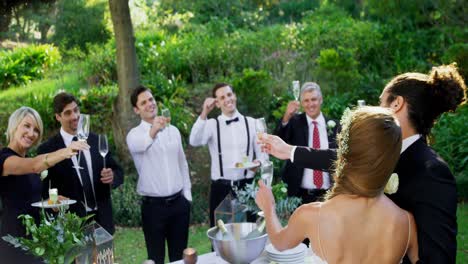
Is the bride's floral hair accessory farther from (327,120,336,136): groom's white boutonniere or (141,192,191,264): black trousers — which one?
(327,120,336,136): groom's white boutonniere

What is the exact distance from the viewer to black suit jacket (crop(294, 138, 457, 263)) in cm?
272

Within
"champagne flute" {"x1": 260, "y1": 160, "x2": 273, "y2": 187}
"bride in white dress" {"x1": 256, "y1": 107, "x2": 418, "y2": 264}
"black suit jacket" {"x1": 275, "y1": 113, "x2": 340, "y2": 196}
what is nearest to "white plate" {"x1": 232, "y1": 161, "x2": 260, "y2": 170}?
"black suit jacket" {"x1": 275, "y1": 113, "x2": 340, "y2": 196}

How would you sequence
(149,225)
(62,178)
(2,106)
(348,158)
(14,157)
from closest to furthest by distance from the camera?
(348,158) < (14,157) < (62,178) < (149,225) < (2,106)

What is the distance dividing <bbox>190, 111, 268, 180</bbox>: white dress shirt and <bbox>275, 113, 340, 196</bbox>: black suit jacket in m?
0.29

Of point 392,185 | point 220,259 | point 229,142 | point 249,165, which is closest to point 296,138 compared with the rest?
point 229,142

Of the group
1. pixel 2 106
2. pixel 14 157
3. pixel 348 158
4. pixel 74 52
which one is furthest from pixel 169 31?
pixel 348 158

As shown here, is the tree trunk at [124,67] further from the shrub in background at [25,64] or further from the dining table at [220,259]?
the dining table at [220,259]

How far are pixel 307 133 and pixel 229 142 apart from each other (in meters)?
0.72

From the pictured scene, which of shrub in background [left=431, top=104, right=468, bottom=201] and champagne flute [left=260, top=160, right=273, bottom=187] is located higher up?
champagne flute [left=260, top=160, right=273, bottom=187]

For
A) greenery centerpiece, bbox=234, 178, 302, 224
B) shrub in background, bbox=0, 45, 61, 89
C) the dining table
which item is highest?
shrub in background, bbox=0, 45, 61, 89

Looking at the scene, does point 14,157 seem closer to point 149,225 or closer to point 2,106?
point 149,225

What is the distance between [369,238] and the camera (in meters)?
2.59

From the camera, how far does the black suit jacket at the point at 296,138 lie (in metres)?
5.69

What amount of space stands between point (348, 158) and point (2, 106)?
28.1ft
